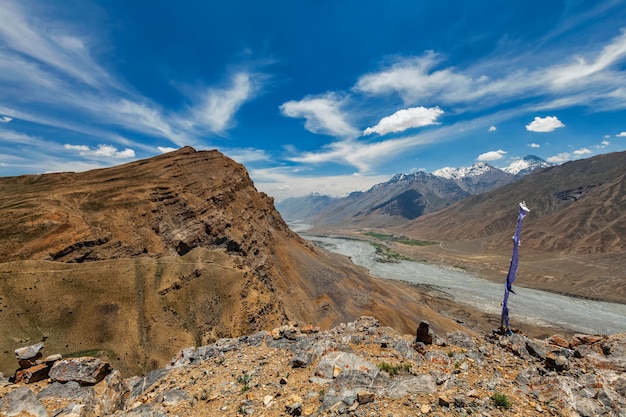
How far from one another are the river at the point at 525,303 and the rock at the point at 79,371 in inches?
3367

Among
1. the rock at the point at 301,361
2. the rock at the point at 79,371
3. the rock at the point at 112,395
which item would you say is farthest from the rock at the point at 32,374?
the rock at the point at 301,361

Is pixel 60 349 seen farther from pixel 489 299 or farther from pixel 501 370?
pixel 489 299

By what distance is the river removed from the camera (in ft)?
263

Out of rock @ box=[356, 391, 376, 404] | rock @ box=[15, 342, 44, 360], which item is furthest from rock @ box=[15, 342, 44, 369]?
rock @ box=[356, 391, 376, 404]

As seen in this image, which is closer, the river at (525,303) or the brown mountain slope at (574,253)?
the river at (525,303)

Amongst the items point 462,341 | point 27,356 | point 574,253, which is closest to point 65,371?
point 27,356

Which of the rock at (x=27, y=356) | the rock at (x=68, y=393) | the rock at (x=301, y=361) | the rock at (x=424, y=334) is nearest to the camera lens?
the rock at (x=68, y=393)

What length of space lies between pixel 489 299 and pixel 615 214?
139 meters

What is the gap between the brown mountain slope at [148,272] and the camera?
3528 cm

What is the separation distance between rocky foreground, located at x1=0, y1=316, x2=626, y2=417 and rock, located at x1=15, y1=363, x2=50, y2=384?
0.32 m

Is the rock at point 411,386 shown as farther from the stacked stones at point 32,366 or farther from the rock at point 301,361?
the stacked stones at point 32,366

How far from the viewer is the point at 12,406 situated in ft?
35.5

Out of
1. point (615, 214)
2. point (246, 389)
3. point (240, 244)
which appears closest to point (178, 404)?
point (246, 389)

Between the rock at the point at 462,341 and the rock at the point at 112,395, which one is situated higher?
the rock at the point at 462,341
